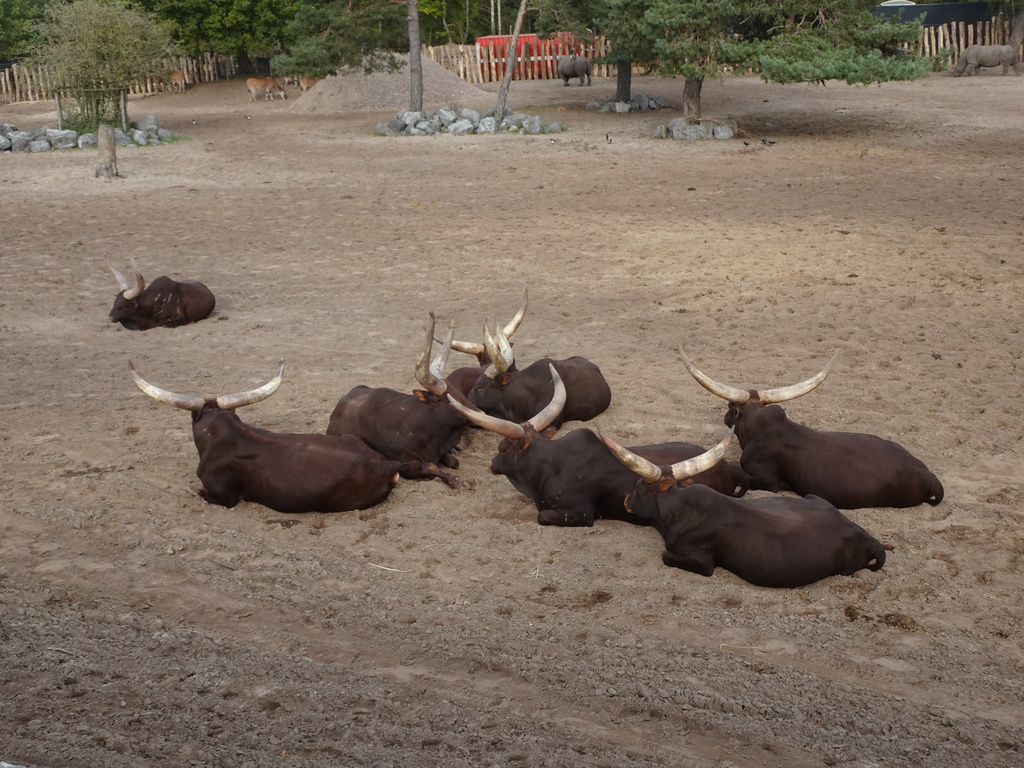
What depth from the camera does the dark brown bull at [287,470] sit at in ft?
19.2

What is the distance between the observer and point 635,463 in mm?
5234

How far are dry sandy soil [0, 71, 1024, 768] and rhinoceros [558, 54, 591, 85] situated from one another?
18.1 metres

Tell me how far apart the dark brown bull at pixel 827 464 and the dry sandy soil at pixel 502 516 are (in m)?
0.13

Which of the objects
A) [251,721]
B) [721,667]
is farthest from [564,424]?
[251,721]

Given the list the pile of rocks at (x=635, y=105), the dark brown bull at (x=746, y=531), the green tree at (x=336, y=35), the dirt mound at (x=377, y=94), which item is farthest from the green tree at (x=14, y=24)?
the dark brown bull at (x=746, y=531)

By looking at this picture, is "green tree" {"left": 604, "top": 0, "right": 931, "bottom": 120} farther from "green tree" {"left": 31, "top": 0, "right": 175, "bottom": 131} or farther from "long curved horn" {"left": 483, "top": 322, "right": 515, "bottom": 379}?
"long curved horn" {"left": 483, "top": 322, "right": 515, "bottom": 379}

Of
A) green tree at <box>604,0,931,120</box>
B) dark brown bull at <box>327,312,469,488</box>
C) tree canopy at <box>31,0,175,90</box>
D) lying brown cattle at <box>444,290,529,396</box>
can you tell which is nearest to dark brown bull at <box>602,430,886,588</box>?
dark brown bull at <box>327,312,469,488</box>

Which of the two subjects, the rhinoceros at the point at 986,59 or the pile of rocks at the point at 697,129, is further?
the rhinoceros at the point at 986,59

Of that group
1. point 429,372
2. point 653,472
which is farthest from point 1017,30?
point 653,472

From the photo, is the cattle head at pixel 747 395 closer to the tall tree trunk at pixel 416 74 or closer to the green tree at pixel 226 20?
the tall tree trunk at pixel 416 74

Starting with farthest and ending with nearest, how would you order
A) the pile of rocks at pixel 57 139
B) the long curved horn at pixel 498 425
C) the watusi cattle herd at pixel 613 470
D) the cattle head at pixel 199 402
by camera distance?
1. the pile of rocks at pixel 57 139
2. the cattle head at pixel 199 402
3. the long curved horn at pixel 498 425
4. the watusi cattle herd at pixel 613 470

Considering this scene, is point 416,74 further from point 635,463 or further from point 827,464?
point 635,463

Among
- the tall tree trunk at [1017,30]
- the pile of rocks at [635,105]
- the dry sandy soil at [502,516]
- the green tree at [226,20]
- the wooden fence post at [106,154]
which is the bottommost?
the dry sandy soil at [502,516]

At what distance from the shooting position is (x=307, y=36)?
25.5 metres
